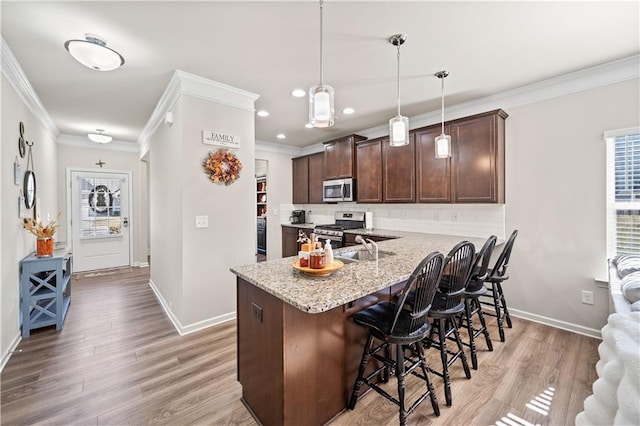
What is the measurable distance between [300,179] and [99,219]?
13.4ft

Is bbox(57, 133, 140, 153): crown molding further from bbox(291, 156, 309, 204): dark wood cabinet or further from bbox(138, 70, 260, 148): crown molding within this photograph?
bbox(291, 156, 309, 204): dark wood cabinet

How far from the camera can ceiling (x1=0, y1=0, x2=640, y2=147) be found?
186cm

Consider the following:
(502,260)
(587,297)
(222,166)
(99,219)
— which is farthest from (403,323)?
(99,219)

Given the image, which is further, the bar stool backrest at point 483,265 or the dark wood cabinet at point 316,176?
the dark wood cabinet at point 316,176

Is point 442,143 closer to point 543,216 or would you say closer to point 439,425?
point 543,216

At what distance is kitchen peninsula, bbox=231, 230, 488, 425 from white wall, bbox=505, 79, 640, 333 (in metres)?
2.18

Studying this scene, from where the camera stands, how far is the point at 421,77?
112 inches

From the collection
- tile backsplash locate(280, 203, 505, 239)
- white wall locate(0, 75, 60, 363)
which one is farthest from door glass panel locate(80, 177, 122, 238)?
tile backsplash locate(280, 203, 505, 239)

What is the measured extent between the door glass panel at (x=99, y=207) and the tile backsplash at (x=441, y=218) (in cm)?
463

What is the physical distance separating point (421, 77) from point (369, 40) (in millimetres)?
913

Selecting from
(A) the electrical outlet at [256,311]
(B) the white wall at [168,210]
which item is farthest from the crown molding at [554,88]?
(A) the electrical outlet at [256,311]

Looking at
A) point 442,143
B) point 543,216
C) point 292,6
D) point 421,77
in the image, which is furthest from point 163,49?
point 543,216

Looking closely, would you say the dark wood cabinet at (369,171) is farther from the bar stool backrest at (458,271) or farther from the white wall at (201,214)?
the bar stool backrest at (458,271)

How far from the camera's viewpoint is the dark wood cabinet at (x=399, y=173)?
392 cm
